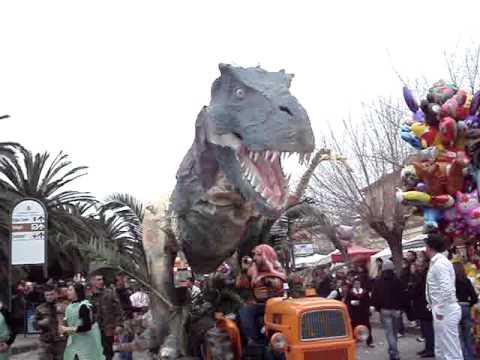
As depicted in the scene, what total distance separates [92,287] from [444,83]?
20.8 ft

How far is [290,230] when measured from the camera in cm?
774

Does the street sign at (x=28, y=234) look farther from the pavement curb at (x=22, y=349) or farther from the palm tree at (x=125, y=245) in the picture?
the pavement curb at (x=22, y=349)

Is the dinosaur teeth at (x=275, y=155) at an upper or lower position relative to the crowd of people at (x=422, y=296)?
upper

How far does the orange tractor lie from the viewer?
18.0 ft

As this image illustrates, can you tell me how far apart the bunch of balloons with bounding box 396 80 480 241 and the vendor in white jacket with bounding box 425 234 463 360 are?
6.93 ft

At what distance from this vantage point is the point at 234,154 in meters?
5.45

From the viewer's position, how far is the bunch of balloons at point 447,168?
9.26 metres

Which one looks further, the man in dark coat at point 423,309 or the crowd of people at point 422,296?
the man in dark coat at point 423,309

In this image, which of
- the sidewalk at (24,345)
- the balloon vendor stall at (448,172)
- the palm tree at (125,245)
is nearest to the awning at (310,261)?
the sidewalk at (24,345)

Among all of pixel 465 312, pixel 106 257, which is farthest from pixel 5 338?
pixel 465 312

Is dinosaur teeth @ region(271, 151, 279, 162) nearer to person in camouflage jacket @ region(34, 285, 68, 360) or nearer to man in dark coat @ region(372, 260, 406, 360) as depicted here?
person in camouflage jacket @ region(34, 285, 68, 360)

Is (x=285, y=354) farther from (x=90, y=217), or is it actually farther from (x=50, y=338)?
(x=90, y=217)

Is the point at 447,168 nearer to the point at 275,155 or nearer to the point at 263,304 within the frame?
the point at 263,304

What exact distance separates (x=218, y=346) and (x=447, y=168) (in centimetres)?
495
